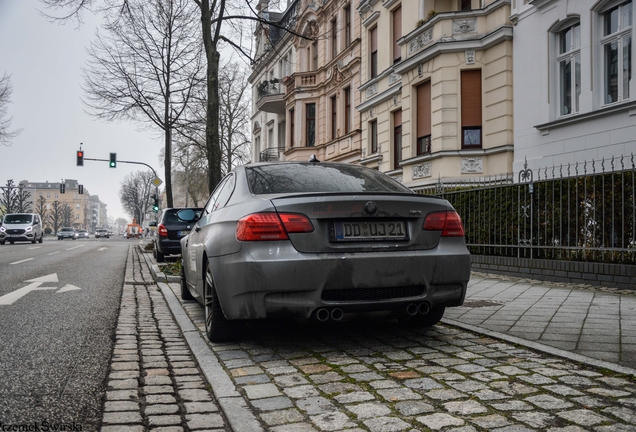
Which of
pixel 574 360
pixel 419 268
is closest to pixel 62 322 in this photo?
pixel 419 268

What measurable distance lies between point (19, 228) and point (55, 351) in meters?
34.5

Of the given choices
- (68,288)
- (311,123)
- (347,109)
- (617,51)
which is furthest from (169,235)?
(311,123)

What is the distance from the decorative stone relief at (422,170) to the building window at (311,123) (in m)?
12.9

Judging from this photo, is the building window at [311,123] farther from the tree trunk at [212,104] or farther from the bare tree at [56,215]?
the bare tree at [56,215]

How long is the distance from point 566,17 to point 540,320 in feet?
32.3

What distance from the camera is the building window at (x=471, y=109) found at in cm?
1664

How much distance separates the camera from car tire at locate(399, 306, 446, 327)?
5.41 m

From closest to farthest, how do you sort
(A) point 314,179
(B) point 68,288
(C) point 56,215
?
(A) point 314,179, (B) point 68,288, (C) point 56,215

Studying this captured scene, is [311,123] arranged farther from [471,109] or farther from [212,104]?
[212,104]

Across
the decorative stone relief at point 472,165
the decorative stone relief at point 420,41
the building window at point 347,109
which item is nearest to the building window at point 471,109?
the decorative stone relief at point 472,165

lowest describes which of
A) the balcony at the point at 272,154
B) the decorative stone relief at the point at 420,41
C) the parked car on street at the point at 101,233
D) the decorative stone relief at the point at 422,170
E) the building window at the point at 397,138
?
the parked car on street at the point at 101,233

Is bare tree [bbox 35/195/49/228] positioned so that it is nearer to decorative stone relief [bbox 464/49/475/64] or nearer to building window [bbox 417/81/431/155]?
building window [bbox 417/81/431/155]

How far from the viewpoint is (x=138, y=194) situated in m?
112

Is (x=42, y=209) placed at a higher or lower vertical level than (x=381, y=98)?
lower
